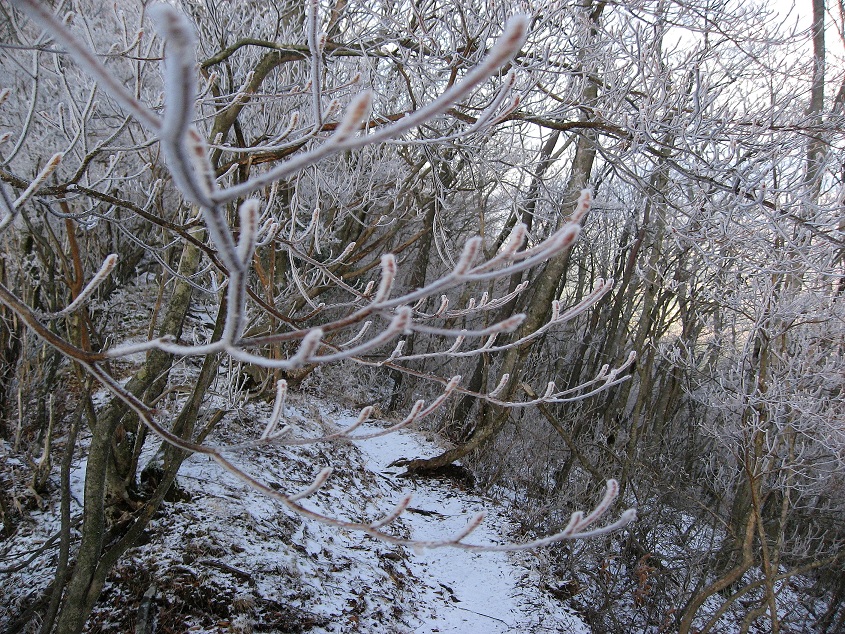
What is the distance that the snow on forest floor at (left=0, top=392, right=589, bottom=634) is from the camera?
2.83 m

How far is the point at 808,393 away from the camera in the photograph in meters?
4.74

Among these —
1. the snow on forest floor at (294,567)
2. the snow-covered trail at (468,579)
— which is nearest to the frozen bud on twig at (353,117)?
the snow on forest floor at (294,567)

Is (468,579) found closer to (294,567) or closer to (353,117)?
(294,567)

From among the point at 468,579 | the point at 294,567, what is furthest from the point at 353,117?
the point at 468,579

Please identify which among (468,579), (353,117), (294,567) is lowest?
Result: (468,579)

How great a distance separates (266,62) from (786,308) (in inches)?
168

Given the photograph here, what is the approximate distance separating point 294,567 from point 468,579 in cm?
191

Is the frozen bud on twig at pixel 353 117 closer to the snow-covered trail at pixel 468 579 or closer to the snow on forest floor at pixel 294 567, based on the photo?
the snow on forest floor at pixel 294 567

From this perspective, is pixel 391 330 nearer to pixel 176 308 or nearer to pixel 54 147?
pixel 176 308

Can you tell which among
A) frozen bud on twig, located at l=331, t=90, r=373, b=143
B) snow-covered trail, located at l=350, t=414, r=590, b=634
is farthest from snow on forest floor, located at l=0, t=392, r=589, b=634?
frozen bud on twig, located at l=331, t=90, r=373, b=143

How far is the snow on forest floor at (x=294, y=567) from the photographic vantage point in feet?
9.29

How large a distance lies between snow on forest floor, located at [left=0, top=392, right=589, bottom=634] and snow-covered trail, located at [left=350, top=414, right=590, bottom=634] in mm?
14

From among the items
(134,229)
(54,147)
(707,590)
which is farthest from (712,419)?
(54,147)

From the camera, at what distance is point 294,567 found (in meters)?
3.64
